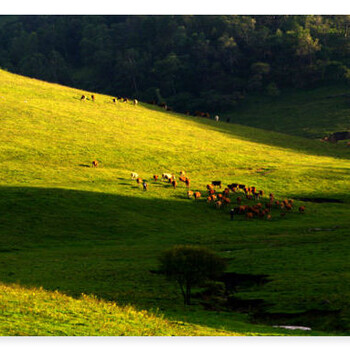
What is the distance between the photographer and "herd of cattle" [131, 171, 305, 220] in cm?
6094

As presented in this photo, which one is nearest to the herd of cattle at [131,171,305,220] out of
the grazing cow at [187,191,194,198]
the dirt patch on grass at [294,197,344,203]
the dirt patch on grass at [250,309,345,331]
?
the grazing cow at [187,191,194,198]

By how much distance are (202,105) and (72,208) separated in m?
123

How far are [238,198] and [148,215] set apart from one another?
457 inches

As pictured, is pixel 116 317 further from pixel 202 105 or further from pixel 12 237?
pixel 202 105

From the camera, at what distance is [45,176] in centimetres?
6788

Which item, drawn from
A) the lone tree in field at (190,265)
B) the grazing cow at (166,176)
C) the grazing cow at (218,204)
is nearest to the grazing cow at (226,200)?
the grazing cow at (218,204)

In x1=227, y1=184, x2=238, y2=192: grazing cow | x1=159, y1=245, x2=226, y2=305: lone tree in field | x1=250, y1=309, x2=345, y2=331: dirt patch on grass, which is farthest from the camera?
x1=227, y1=184, x2=238, y2=192: grazing cow

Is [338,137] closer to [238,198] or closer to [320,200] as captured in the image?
[320,200]

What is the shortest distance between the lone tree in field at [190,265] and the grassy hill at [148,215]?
1.56 m

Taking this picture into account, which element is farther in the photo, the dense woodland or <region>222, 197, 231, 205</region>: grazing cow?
the dense woodland

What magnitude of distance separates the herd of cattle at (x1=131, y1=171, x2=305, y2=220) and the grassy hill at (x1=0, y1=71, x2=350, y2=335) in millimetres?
827

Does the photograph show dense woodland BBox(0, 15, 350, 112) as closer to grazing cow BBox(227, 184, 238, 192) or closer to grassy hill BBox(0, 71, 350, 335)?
grassy hill BBox(0, 71, 350, 335)

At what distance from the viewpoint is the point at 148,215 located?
192ft

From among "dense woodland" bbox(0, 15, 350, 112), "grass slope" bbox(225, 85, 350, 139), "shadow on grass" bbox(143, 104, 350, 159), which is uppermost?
"dense woodland" bbox(0, 15, 350, 112)
